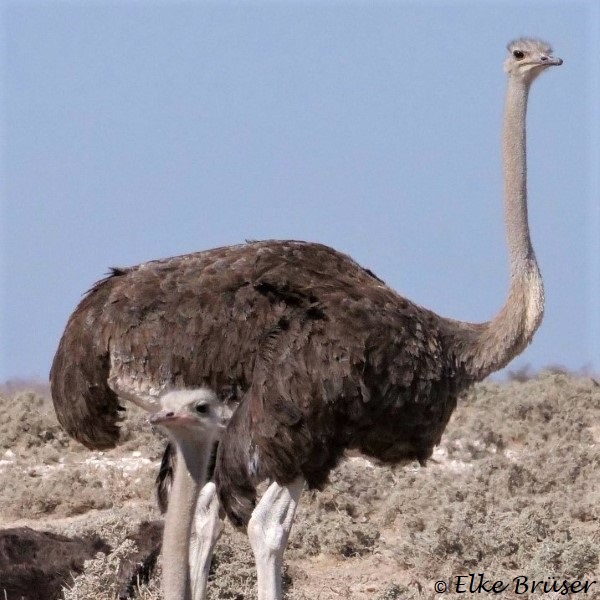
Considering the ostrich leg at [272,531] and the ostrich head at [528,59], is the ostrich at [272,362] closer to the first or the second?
the ostrich leg at [272,531]

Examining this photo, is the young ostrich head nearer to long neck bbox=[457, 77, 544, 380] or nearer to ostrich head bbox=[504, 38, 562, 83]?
long neck bbox=[457, 77, 544, 380]

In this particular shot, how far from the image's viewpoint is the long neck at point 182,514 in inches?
207

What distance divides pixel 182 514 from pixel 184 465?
0.18 m

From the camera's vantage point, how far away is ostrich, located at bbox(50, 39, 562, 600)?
5.71m

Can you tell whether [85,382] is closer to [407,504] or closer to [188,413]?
[188,413]

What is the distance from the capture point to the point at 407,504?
862cm

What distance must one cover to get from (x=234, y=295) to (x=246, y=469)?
2.32 ft

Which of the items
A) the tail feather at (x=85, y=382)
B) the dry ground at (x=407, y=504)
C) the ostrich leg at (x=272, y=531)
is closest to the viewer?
the ostrich leg at (x=272, y=531)

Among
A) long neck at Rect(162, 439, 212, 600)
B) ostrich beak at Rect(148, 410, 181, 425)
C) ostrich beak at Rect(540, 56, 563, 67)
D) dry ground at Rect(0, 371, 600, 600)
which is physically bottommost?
dry ground at Rect(0, 371, 600, 600)

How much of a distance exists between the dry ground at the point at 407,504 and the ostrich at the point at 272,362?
870 millimetres

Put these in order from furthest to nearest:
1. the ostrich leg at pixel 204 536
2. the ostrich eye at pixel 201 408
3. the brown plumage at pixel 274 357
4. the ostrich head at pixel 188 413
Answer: the ostrich leg at pixel 204 536
the brown plumage at pixel 274 357
the ostrich eye at pixel 201 408
the ostrich head at pixel 188 413

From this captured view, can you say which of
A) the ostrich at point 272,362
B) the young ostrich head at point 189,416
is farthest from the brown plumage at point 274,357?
the young ostrich head at point 189,416

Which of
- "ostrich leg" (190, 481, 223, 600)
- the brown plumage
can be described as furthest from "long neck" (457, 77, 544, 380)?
"ostrich leg" (190, 481, 223, 600)

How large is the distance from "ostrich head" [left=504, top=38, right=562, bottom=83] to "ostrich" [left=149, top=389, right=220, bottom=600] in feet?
8.02
